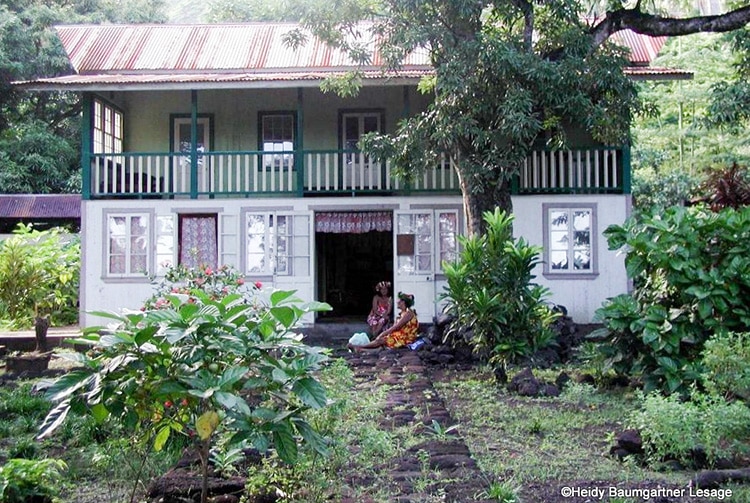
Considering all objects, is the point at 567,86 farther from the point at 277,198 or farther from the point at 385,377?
the point at 277,198

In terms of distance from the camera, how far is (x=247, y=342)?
3.51 m

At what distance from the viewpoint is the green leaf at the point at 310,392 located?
11.3ft

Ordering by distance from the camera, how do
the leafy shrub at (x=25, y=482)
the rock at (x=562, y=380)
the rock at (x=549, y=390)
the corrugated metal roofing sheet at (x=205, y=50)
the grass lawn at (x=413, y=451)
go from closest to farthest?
the leafy shrub at (x=25, y=482)
the grass lawn at (x=413, y=451)
the rock at (x=549, y=390)
the rock at (x=562, y=380)
the corrugated metal roofing sheet at (x=205, y=50)

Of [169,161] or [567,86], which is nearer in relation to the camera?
[567,86]

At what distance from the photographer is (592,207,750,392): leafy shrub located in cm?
648

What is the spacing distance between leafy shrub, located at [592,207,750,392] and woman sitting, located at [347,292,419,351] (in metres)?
4.15

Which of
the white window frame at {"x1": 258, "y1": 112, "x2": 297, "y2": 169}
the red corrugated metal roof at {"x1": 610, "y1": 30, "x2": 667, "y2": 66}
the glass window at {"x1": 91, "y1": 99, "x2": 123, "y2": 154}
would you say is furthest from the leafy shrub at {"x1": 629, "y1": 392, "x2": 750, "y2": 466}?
the glass window at {"x1": 91, "y1": 99, "x2": 123, "y2": 154}

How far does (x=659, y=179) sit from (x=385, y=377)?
42.2 ft

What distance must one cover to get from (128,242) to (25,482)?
947cm

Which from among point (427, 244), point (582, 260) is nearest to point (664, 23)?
point (582, 260)

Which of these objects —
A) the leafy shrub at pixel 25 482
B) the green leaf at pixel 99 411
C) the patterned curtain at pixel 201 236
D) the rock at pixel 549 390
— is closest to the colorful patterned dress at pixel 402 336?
the rock at pixel 549 390

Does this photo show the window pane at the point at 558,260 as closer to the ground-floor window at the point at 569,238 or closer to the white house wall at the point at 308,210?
the ground-floor window at the point at 569,238

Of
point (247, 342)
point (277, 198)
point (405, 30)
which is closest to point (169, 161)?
point (277, 198)

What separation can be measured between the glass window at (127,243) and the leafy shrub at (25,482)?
921 cm
